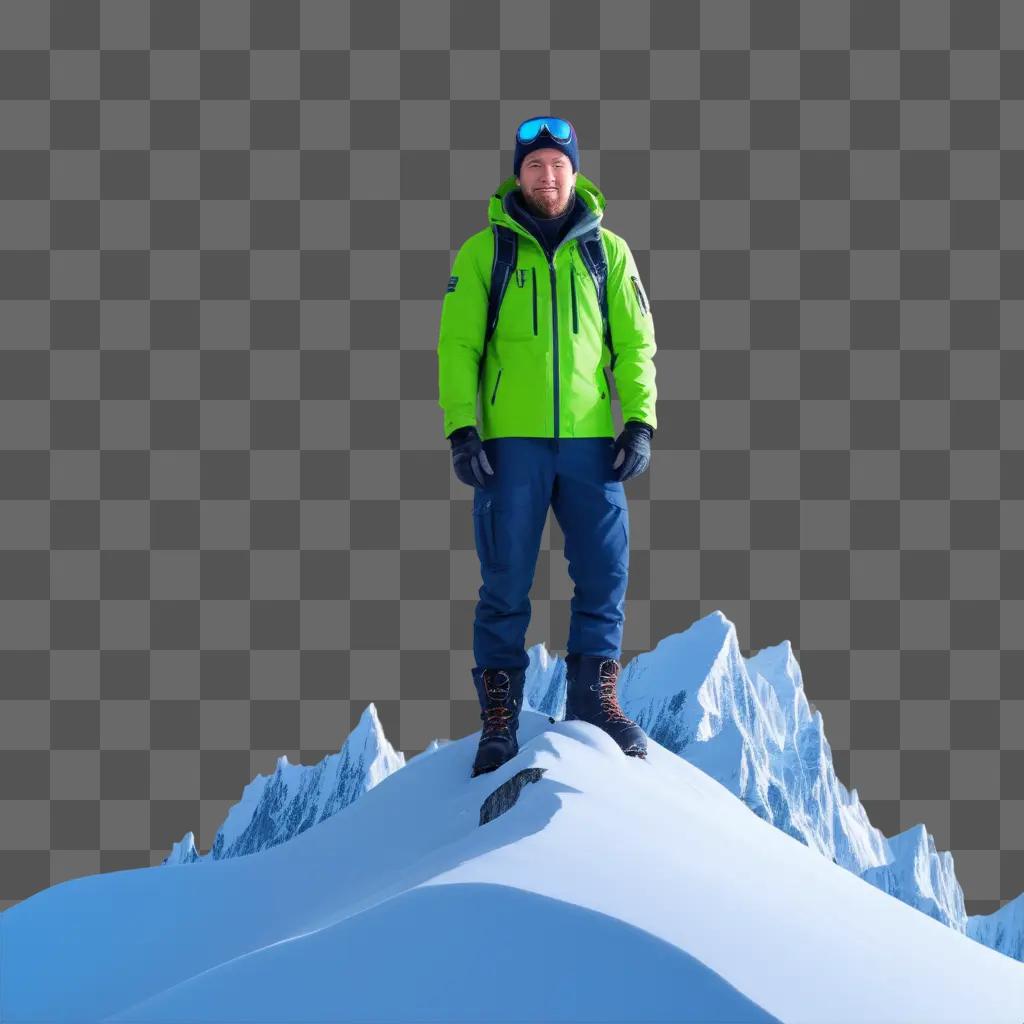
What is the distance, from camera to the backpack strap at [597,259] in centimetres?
673

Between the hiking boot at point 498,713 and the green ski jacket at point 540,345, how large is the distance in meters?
1.29

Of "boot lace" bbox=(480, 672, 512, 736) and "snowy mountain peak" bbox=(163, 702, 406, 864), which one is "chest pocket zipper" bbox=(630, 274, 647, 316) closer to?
"boot lace" bbox=(480, 672, 512, 736)

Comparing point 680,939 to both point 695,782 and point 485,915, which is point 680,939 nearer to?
point 485,915

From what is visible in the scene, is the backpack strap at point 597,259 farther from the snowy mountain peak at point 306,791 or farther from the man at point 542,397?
the snowy mountain peak at point 306,791

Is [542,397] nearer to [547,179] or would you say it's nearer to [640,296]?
[640,296]

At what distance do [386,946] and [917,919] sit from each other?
9.61ft

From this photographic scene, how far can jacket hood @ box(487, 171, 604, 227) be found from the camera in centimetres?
670

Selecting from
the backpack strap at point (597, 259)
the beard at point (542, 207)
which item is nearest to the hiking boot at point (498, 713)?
the backpack strap at point (597, 259)

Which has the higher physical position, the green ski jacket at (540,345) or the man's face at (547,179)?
the man's face at (547,179)

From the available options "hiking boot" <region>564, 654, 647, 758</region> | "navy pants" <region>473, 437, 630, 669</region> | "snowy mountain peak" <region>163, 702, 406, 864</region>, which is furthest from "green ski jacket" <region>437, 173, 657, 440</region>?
"snowy mountain peak" <region>163, 702, 406, 864</region>

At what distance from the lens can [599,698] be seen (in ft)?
22.8

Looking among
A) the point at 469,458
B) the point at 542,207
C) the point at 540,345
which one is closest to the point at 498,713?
the point at 469,458

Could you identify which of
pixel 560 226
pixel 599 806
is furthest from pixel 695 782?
pixel 560 226

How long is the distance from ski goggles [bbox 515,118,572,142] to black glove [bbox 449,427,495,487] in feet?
5.10
